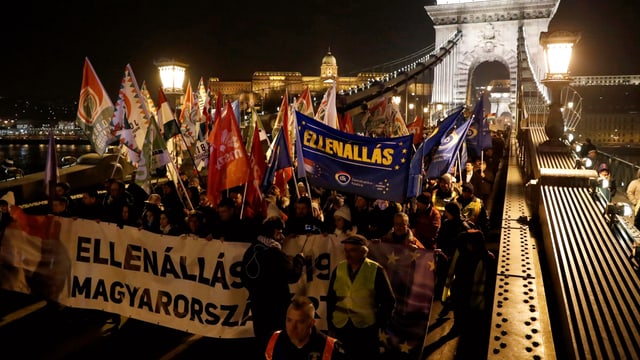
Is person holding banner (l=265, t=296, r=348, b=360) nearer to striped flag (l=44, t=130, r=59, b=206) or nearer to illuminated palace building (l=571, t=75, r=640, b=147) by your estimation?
striped flag (l=44, t=130, r=59, b=206)

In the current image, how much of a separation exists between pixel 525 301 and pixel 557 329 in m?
0.32

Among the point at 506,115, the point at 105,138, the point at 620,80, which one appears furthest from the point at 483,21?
the point at 620,80

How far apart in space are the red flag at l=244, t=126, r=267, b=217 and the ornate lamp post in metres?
6.60

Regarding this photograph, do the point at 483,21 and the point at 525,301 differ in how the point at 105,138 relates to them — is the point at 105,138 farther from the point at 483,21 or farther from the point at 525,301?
the point at 483,21

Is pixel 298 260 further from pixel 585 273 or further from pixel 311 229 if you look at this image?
pixel 585 273

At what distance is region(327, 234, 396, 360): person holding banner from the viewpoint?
163 inches

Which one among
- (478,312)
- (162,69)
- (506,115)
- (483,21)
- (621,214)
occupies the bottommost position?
(478,312)

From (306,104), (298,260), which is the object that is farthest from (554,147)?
(298,260)

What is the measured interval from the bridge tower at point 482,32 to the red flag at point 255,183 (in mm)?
47009

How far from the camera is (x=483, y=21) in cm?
5353

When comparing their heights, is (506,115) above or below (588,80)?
below

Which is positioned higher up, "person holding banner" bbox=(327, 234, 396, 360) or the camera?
the camera

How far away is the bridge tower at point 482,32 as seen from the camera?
52.4m

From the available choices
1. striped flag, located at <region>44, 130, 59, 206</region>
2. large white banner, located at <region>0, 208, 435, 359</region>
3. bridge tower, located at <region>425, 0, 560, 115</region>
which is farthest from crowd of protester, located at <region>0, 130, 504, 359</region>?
bridge tower, located at <region>425, 0, 560, 115</region>
